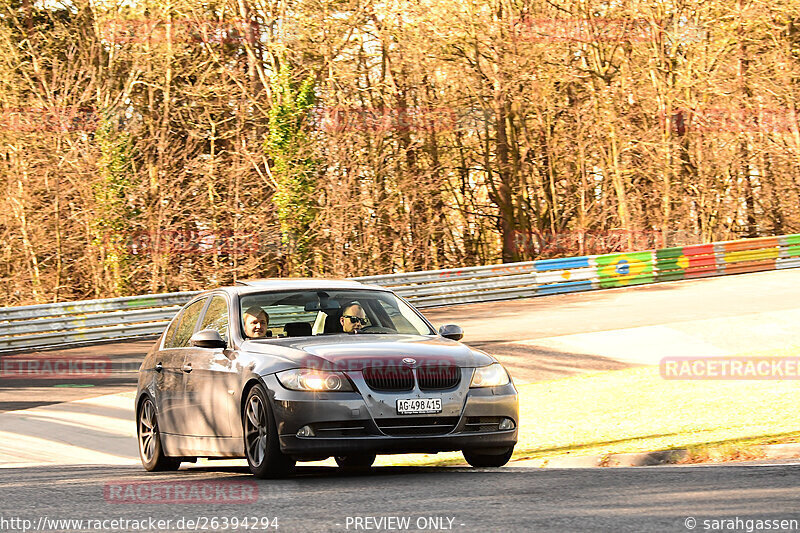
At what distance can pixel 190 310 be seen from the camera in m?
10.4

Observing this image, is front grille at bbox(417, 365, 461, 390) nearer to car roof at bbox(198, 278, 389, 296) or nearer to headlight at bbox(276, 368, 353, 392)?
headlight at bbox(276, 368, 353, 392)

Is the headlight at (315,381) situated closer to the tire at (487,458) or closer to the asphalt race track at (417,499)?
the asphalt race track at (417,499)

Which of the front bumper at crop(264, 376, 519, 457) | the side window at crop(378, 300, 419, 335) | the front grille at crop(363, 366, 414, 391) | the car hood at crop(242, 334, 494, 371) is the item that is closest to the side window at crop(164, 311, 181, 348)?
the car hood at crop(242, 334, 494, 371)

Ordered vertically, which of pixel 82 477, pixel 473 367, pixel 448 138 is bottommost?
pixel 82 477

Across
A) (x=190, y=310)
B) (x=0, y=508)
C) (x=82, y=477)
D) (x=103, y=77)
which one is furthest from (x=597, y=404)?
(x=103, y=77)

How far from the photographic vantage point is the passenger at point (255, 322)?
9.25 metres

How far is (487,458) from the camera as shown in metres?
9.04

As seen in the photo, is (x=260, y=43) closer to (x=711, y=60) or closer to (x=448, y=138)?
(x=448, y=138)

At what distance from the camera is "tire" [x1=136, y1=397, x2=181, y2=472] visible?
10.1 metres

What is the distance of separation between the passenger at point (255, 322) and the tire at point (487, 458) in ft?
6.20

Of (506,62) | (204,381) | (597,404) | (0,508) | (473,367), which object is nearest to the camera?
Answer: (0,508)

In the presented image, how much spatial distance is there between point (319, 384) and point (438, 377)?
86cm

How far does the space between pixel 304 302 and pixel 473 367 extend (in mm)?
1723

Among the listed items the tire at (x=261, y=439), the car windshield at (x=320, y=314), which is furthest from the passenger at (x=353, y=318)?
the tire at (x=261, y=439)
